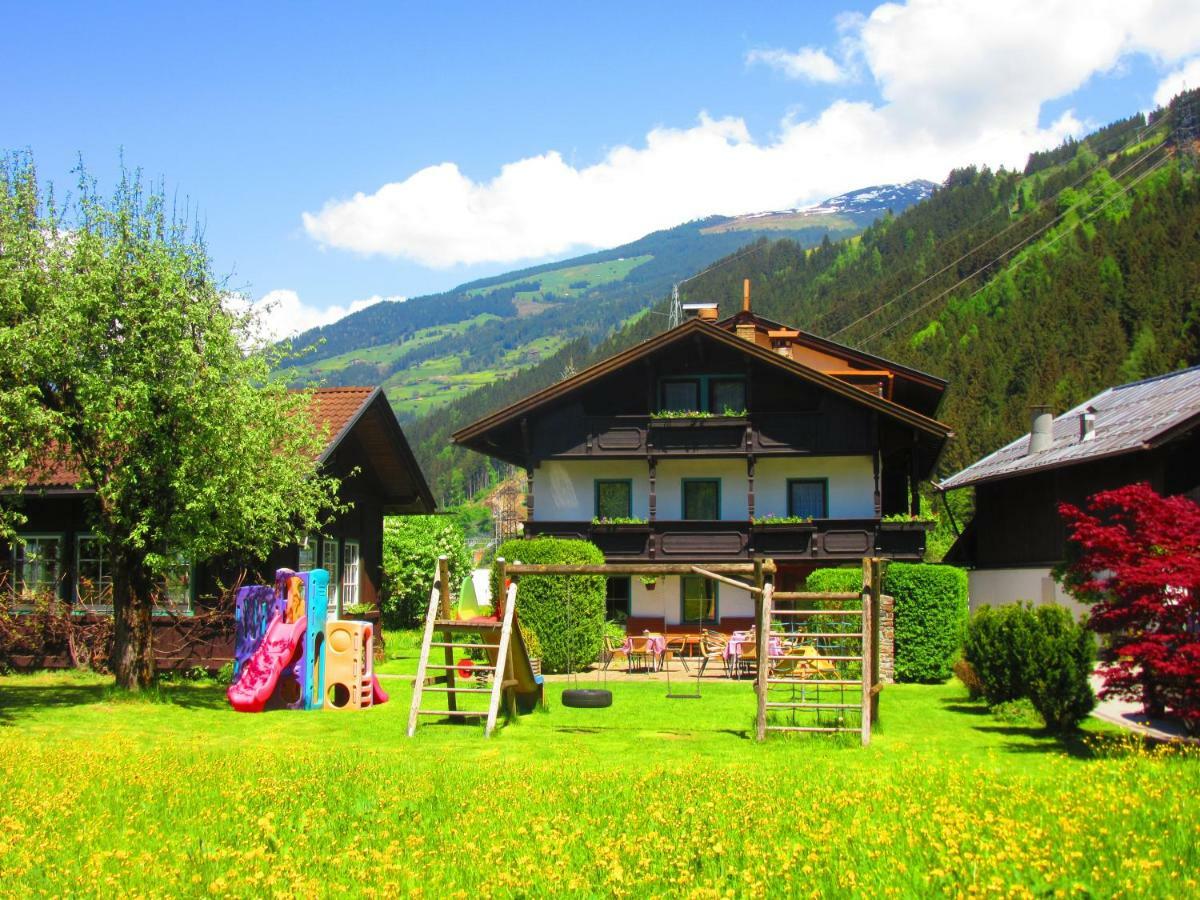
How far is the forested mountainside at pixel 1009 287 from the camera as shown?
7250cm

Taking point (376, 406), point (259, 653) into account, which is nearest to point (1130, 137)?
point (376, 406)

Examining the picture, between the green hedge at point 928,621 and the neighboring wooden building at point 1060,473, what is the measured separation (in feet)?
9.68

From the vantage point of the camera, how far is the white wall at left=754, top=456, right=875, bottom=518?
106 ft

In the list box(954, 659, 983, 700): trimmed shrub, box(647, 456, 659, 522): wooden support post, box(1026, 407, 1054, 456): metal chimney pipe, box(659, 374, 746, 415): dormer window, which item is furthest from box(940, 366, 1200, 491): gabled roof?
box(647, 456, 659, 522): wooden support post

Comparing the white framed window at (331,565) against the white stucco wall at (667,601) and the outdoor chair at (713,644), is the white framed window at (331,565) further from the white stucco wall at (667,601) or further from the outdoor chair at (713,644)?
the white stucco wall at (667,601)

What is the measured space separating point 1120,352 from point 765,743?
65936 mm

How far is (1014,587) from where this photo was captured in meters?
31.0

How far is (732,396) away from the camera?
32750mm

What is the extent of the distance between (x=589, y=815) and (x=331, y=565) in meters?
18.9

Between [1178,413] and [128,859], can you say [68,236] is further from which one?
[1178,413]

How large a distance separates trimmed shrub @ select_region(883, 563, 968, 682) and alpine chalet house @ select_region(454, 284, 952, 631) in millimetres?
7860

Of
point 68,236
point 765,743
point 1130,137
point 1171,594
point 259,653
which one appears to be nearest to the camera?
point 1171,594

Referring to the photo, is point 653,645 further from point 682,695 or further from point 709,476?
point 709,476

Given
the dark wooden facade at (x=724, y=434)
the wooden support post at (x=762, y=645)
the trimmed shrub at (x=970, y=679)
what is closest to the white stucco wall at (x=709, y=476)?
the dark wooden facade at (x=724, y=434)
